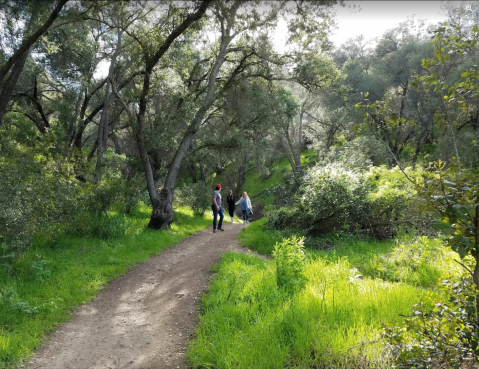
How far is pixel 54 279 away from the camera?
20.6 ft

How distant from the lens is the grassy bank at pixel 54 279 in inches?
179

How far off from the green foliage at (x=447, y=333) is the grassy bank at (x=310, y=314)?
8.8 inches

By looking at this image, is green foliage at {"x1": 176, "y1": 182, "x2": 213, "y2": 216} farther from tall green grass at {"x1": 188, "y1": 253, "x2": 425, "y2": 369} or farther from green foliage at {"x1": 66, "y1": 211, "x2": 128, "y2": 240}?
tall green grass at {"x1": 188, "y1": 253, "x2": 425, "y2": 369}

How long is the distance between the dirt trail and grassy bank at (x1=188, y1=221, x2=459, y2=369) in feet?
1.41

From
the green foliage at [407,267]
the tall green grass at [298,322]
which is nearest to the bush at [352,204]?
the green foliage at [407,267]

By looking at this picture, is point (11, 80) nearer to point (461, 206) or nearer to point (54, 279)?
point (54, 279)

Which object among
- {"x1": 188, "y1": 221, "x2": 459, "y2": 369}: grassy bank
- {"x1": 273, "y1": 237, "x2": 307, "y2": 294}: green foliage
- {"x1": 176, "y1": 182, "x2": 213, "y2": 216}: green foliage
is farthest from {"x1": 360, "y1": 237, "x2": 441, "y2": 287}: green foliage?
{"x1": 176, "y1": 182, "x2": 213, "y2": 216}: green foliage

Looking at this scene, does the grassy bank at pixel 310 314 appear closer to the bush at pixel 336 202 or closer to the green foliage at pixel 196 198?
the bush at pixel 336 202

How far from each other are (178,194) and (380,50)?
25677mm

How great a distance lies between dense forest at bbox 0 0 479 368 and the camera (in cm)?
258

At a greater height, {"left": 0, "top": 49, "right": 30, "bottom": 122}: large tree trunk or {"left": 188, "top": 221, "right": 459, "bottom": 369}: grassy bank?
{"left": 0, "top": 49, "right": 30, "bottom": 122}: large tree trunk

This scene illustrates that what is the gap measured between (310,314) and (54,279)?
5.29 metres

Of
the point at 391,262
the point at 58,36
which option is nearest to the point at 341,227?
the point at 391,262

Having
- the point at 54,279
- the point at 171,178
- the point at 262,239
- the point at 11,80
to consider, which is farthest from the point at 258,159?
the point at 54,279
